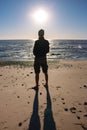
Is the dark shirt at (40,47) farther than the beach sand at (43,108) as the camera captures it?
Yes

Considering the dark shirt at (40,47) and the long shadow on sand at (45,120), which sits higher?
the dark shirt at (40,47)

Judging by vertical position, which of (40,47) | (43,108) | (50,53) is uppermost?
(40,47)

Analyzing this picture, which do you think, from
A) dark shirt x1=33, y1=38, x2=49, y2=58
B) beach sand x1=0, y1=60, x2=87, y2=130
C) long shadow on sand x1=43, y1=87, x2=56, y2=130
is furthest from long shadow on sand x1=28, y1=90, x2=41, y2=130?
dark shirt x1=33, y1=38, x2=49, y2=58

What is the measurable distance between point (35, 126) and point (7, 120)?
86 centimetres

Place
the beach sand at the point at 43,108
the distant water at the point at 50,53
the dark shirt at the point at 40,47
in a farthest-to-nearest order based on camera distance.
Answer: the distant water at the point at 50,53 < the dark shirt at the point at 40,47 < the beach sand at the point at 43,108

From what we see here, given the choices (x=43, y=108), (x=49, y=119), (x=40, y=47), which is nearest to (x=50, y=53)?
(x=40, y=47)

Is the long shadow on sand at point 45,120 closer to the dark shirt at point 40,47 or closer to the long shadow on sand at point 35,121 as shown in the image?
the long shadow on sand at point 35,121

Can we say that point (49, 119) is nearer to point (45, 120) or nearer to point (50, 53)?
point (45, 120)

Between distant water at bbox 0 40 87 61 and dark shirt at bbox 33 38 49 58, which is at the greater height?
dark shirt at bbox 33 38 49 58

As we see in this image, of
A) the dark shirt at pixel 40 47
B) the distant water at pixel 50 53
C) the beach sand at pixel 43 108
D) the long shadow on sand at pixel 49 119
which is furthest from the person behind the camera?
the distant water at pixel 50 53

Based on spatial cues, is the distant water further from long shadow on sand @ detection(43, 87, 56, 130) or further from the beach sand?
long shadow on sand @ detection(43, 87, 56, 130)

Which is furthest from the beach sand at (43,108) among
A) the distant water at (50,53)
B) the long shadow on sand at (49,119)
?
the distant water at (50,53)

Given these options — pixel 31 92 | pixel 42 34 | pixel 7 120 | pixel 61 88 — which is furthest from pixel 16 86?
pixel 7 120

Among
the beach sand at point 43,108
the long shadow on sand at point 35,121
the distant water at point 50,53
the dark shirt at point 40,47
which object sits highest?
the dark shirt at point 40,47
